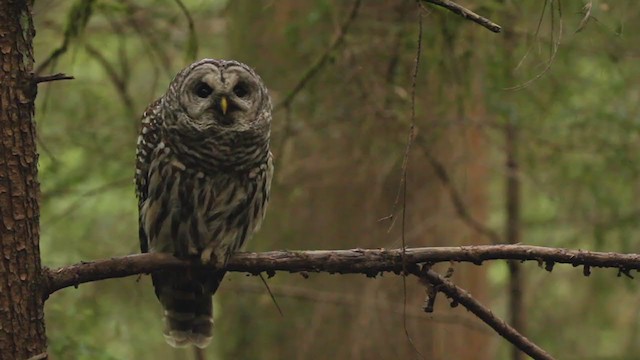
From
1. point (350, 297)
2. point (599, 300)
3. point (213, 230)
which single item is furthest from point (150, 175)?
point (599, 300)

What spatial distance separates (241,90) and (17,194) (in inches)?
53.8

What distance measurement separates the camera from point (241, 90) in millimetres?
3723

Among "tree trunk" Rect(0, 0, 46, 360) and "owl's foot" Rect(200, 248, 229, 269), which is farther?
"owl's foot" Rect(200, 248, 229, 269)

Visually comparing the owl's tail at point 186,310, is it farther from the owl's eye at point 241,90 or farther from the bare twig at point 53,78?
the bare twig at point 53,78

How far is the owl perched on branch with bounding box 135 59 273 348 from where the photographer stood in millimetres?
3656

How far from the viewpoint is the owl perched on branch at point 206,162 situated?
144 inches

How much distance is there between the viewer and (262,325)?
5680 mm

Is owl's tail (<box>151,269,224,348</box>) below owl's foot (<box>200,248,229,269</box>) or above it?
below

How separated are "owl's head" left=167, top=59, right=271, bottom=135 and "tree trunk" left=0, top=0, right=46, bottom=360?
117 cm

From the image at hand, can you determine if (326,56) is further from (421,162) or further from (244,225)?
(421,162)

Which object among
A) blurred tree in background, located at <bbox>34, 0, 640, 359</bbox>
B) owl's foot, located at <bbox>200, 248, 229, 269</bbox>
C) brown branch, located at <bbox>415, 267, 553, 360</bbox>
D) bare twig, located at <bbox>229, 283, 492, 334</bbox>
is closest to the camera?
brown branch, located at <bbox>415, 267, 553, 360</bbox>

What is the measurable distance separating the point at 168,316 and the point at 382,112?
53.1 inches

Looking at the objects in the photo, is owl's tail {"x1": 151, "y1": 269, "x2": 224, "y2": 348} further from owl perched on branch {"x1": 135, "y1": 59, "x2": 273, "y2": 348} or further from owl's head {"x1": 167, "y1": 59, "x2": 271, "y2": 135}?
owl's head {"x1": 167, "y1": 59, "x2": 271, "y2": 135}

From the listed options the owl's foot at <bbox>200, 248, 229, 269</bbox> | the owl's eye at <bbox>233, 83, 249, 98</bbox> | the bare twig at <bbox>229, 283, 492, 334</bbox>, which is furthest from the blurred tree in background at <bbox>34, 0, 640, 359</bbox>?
the owl's foot at <bbox>200, 248, 229, 269</bbox>
